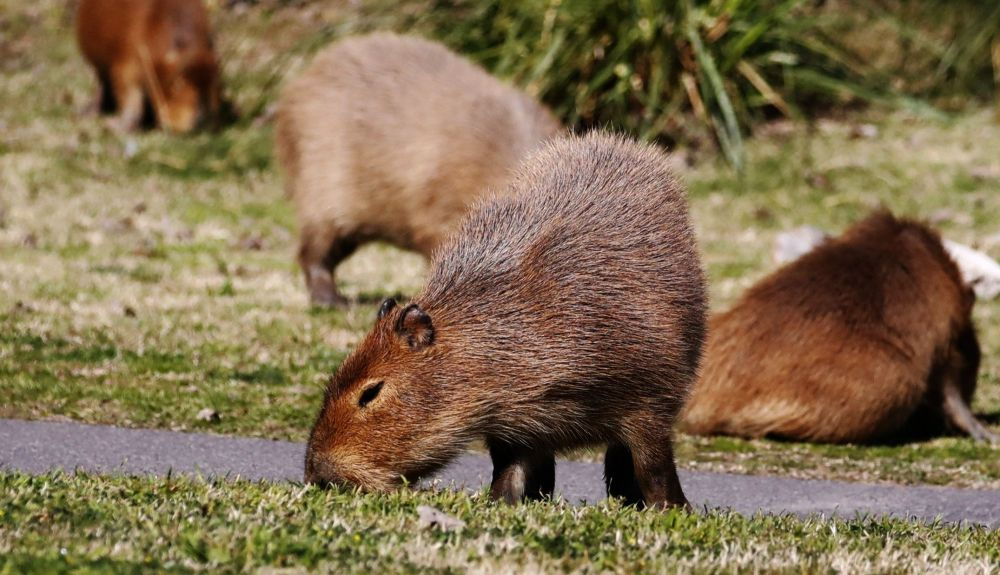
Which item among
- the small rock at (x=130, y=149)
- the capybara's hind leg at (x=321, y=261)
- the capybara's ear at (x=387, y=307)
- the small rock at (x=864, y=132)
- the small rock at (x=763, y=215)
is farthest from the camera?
the small rock at (x=864, y=132)

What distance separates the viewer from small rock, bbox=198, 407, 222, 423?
6582 millimetres

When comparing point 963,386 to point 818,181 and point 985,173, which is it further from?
point 985,173

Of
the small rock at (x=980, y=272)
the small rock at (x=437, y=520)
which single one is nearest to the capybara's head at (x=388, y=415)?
the small rock at (x=437, y=520)

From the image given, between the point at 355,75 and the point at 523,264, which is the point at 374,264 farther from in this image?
the point at 523,264

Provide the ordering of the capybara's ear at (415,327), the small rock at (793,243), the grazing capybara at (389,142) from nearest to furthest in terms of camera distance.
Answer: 1. the capybara's ear at (415,327)
2. the grazing capybara at (389,142)
3. the small rock at (793,243)

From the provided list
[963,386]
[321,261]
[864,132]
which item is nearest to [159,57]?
[321,261]

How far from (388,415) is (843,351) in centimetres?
337

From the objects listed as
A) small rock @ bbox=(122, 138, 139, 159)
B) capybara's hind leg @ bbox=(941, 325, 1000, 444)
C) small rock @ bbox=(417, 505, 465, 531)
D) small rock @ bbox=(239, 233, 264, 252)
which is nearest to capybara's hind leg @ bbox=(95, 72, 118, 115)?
small rock @ bbox=(122, 138, 139, 159)

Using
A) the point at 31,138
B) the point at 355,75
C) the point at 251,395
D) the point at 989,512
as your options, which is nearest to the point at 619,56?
the point at 355,75

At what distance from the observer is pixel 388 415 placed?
4.61 metres

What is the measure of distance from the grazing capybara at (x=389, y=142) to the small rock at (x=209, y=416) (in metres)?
2.51

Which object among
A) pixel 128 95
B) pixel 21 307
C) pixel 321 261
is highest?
pixel 321 261

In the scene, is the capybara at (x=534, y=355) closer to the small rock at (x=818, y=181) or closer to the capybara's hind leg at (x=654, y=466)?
the capybara's hind leg at (x=654, y=466)

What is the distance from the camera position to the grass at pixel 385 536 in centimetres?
358
